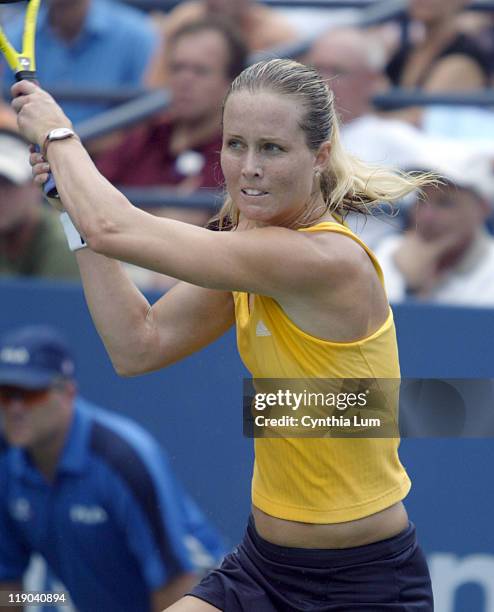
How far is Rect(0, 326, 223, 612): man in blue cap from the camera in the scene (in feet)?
11.9

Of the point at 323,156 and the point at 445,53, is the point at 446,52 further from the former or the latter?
the point at 323,156

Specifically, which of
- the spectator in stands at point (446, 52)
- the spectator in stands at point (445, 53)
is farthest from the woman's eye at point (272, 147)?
the spectator in stands at point (446, 52)

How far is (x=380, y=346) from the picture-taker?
241 cm

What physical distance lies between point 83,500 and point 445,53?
2986 millimetres

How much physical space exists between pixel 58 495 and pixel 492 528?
56.2 inches

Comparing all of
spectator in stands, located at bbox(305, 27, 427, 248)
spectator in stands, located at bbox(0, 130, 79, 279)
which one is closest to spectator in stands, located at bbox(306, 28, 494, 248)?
spectator in stands, located at bbox(305, 27, 427, 248)

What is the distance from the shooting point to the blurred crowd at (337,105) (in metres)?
4.29

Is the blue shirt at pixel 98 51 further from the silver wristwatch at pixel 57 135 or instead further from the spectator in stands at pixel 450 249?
the silver wristwatch at pixel 57 135

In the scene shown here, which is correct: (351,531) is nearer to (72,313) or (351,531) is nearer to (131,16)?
(72,313)

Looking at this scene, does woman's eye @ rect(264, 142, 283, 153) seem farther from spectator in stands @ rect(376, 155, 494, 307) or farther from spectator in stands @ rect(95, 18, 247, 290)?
spectator in stands @ rect(95, 18, 247, 290)

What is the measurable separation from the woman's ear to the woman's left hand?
52 cm

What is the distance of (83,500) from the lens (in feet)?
12.2

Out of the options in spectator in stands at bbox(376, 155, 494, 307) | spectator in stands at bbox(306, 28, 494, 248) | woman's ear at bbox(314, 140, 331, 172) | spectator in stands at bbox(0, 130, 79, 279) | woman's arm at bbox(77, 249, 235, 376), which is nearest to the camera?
woman's ear at bbox(314, 140, 331, 172)

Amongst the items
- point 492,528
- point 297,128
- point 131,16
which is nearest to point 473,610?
point 492,528
